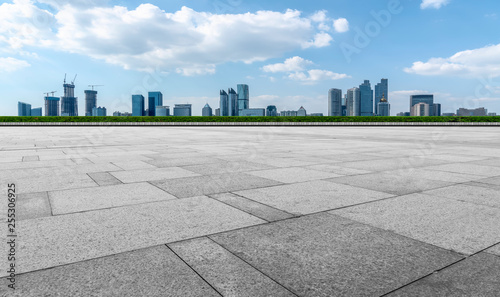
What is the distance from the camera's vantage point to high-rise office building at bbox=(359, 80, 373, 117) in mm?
72700

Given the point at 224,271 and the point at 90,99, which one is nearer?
the point at 224,271

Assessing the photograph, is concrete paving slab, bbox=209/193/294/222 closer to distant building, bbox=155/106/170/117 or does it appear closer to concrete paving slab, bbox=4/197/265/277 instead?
concrete paving slab, bbox=4/197/265/277

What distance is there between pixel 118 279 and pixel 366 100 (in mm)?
80672

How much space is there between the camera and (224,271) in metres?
2.72

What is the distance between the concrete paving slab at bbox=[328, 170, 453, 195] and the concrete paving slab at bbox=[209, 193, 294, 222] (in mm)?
2116

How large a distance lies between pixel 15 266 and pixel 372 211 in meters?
3.74

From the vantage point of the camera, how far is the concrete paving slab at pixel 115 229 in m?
3.04

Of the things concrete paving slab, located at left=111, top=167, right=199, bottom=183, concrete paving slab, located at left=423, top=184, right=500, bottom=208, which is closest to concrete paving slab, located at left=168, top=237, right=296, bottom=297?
concrete paving slab, located at left=111, top=167, right=199, bottom=183

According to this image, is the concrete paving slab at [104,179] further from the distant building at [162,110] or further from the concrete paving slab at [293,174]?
the distant building at [162,110]

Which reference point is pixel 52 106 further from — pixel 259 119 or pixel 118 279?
pixel 118 279

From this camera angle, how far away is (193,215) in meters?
4.18

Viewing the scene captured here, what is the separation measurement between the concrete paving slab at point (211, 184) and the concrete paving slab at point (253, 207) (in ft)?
1.23

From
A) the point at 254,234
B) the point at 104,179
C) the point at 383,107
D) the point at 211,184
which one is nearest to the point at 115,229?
the point at 254,234

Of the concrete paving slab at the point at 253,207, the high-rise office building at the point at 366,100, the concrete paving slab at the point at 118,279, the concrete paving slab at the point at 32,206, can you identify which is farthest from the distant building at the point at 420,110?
the concrete paving slab at the point at 118,279
